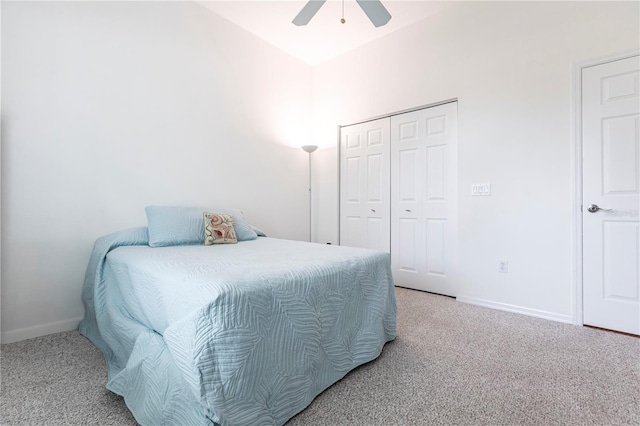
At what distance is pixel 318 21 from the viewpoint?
3.22 m

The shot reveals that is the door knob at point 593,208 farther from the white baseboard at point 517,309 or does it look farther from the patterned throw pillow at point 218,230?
the patterned throw pillow at point 218,230

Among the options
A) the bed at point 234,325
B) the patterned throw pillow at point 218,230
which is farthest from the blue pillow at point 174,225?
the bed at point 234,325

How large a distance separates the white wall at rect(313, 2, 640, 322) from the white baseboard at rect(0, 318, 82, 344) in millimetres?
3302

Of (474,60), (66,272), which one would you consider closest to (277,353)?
(66,272)

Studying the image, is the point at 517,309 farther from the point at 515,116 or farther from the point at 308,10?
the point at 308,10

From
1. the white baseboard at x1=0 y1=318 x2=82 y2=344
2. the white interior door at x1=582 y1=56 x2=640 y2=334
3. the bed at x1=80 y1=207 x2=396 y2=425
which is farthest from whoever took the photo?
the white interior door at x1=582 y1=56 x2=640 y2=334

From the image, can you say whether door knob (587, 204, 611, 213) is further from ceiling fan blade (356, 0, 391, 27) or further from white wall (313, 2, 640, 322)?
ceiling fan blade (356, 0, 391, 27)

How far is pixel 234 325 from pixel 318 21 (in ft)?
10.6

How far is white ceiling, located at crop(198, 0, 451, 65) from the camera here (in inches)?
117

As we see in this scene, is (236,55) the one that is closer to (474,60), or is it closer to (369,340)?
(474,60)

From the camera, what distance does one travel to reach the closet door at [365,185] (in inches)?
142

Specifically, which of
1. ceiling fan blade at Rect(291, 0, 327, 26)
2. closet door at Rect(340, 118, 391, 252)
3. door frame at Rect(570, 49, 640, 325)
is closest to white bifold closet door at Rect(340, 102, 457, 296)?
closet door at Rect(340, 118, 391, 252)

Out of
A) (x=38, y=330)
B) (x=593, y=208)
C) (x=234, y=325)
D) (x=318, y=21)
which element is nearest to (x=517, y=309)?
(x=593, y=208)

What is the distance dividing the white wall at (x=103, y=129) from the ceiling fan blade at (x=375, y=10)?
1.71m
